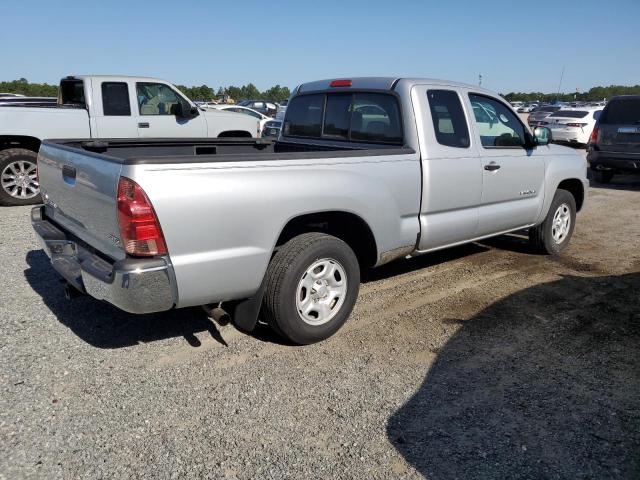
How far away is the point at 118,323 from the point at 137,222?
5.12 ft

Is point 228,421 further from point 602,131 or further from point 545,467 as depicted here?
point 602,131

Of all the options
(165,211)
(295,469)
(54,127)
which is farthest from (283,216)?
(54,127)

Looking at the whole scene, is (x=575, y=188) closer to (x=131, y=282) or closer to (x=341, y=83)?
(x=341, y=83)

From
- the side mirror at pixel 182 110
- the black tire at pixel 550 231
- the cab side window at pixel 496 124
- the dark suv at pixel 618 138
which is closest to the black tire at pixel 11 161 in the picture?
the side mirror at pixel 182 110

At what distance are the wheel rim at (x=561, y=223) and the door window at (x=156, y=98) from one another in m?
6.40

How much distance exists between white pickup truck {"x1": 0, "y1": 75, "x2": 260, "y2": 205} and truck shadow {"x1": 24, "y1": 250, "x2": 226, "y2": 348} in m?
4.14

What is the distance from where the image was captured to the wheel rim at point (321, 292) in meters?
3.70

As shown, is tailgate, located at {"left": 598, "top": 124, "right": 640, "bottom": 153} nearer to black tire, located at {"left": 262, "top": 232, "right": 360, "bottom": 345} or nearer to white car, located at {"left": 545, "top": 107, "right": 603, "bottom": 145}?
white car, located at {"left": 545, "top": 107, "right": 603, "bottom": 145}

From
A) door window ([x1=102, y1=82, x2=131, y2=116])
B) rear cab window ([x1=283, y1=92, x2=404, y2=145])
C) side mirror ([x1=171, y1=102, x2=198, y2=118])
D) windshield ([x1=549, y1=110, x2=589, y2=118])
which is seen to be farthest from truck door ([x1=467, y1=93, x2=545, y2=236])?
windshield ([x1=549, y1=110, x2=589, y2=118])

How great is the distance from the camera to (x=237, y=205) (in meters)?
3.11

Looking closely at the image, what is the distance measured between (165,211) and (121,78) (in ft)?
22.2

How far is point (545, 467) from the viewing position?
8.55 ft

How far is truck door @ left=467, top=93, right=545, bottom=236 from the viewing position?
16.1ft

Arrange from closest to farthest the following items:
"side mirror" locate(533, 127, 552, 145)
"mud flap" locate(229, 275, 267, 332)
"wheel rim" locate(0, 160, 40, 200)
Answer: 1. "mud flap" locate(229, 275, 267, 332)
2. "side mirror" locate(533, 127, 552, 145)
3. "wheel rim" locate(0, 160, 40, 200)
